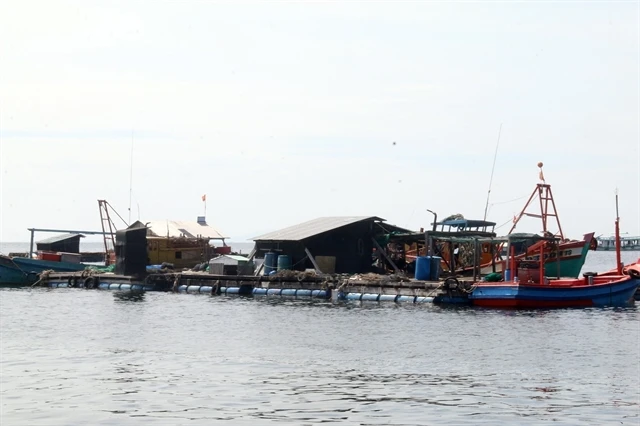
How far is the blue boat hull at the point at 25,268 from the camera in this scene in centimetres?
7656

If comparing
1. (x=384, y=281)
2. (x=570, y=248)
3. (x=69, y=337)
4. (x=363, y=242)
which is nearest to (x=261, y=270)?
(x=363, y=242)

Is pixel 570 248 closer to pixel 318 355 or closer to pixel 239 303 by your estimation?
pixel 239 303

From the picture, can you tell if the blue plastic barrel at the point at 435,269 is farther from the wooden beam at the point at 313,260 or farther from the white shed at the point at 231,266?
the white shed at the point at 231,266

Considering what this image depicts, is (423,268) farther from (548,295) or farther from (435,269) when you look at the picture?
(548,295)

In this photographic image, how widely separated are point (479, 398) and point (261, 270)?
41433 millimetres

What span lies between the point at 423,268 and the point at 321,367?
26957 mm

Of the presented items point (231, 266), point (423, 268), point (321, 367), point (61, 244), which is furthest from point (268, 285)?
point (321, 367)

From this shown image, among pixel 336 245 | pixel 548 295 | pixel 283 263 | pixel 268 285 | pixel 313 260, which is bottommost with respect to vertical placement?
pixel 548 295

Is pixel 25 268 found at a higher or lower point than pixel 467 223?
lower

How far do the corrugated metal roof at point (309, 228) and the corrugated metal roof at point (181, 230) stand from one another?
1718 centimetres

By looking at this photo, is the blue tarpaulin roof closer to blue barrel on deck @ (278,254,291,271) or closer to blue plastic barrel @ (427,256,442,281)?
blue plastic barrel @ (427,256,442,281)

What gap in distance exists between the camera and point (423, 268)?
2307 inches

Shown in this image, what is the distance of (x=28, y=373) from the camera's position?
101 feet

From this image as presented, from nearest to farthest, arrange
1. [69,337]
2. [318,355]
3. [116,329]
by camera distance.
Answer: [318,355] → [69,337] → [116,329]
